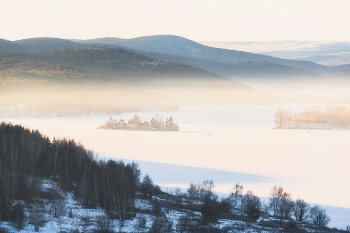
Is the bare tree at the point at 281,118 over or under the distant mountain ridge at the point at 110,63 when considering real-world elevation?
under

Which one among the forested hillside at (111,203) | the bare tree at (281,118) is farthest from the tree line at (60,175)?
the bare tree at (281,118)

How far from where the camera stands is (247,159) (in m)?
47.2

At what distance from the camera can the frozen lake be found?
3394cm

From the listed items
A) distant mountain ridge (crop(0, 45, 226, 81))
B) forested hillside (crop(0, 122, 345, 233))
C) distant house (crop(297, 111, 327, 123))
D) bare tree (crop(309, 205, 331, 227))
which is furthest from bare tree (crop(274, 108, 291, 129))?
distant mountain ridge (crop(0, 45, 226, 81))

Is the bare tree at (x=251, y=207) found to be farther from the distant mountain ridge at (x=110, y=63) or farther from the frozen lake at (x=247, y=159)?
the distant mountain ridge at (x=110, y=63)

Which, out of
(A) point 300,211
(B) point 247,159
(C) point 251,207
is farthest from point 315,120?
(C) point 251,207

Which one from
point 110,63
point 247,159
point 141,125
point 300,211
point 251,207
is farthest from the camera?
point 110,63

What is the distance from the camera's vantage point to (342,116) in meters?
92.9

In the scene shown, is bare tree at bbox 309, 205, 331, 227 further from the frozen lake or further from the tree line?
the tree line

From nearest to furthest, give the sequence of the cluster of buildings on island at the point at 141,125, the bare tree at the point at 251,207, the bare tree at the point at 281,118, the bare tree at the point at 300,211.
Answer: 1. the bare tree at the point at 251,207
2. the bare tree at the point at 300,211
3. the cluster of buildings on island at the point at 141,125
4. the bare tree at the point at 281,118

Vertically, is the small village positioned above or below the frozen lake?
above

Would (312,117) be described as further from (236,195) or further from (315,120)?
(236,195)

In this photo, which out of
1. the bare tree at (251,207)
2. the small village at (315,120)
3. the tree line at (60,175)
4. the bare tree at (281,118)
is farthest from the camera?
the small village at (315,120)

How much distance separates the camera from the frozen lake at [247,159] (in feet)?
111
